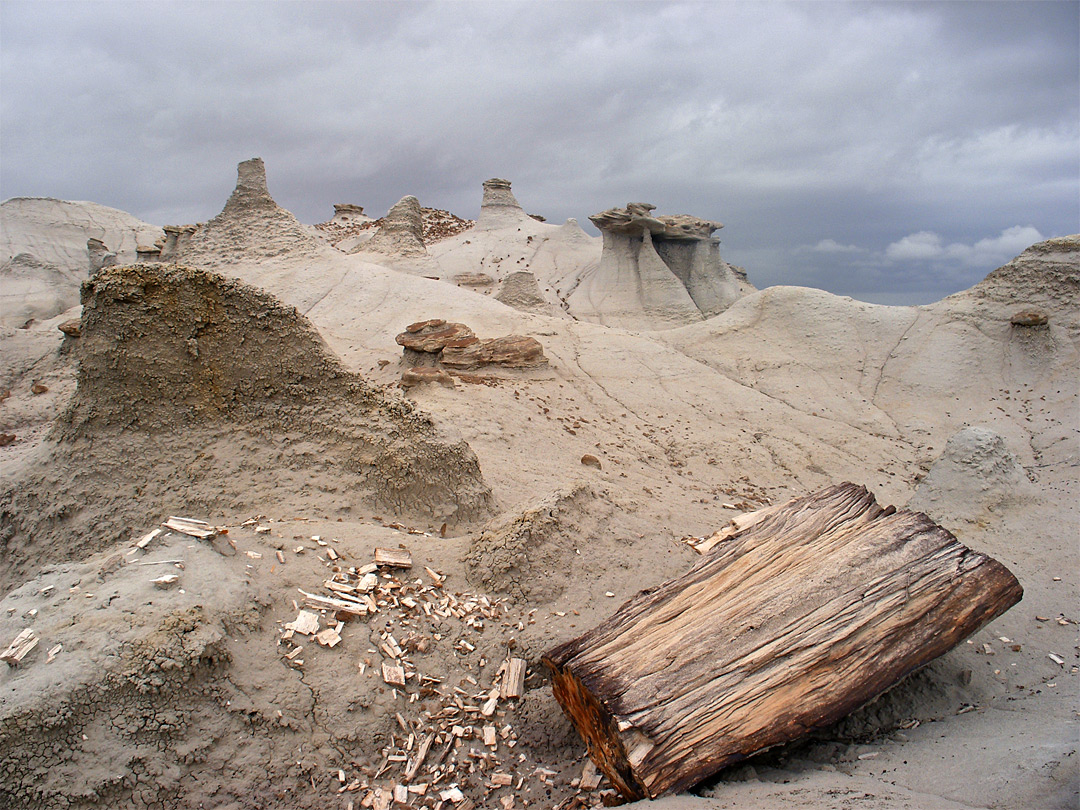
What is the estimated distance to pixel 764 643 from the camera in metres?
2.80

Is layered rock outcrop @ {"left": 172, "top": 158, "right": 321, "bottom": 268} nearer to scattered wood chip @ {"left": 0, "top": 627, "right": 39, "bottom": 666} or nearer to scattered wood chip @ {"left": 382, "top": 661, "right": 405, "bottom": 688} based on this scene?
scattered wood chip @ {"left": 0, "top": 627, "right": 39, "bottom": 666}

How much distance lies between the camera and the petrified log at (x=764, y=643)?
8.34ft

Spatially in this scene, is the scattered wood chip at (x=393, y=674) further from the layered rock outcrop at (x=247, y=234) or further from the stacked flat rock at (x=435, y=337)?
Answer: the layered rock outcrop at (x=247, y=234)

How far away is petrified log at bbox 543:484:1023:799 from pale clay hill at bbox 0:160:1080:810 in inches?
8.2

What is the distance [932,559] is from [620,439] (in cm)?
708

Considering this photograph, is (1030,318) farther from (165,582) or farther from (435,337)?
(165,582)

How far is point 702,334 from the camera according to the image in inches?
591

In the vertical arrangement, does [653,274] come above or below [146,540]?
above

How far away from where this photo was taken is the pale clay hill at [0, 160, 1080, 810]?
2.57 metres

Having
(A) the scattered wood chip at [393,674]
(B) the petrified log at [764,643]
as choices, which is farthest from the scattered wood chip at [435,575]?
(B) the petrified log at [764,643]

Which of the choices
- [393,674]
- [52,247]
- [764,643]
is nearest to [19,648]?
[393,674]

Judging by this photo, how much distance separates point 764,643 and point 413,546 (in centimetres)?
236

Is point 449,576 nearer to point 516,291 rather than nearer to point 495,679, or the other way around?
point 495,679

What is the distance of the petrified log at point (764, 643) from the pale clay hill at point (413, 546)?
0.21 m
